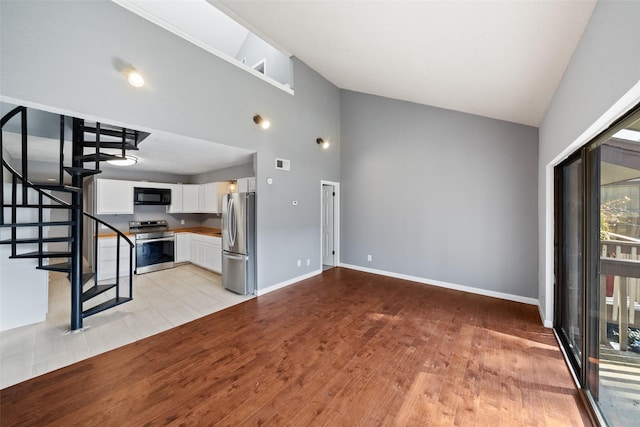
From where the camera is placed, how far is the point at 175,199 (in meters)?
5.78

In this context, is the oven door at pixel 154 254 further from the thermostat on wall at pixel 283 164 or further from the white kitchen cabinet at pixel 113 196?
the thermostat on wall at pixel 283 164

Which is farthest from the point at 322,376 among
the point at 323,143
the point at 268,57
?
the point at 268,57

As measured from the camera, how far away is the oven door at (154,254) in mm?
4969

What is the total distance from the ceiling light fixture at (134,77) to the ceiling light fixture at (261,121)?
155 cm

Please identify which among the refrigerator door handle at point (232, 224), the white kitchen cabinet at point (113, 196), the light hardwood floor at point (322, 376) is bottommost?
the light hardwood floor at point (322, 376)

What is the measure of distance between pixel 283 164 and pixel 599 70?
12.4 ft

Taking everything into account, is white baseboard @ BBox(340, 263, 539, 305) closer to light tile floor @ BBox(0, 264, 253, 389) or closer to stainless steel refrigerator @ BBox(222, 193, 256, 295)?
stainless steel refrigerator @ BBox(222, 193, 256, 295)

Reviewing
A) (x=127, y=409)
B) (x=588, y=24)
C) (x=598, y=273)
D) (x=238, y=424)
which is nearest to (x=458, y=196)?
(x=598, y=273)

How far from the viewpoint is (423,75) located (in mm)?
3100

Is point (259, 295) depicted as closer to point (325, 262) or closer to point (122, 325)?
point (122, 325)

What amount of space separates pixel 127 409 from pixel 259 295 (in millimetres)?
2243

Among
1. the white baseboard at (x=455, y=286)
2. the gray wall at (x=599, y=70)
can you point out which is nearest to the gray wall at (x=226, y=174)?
the white baseboard at (x=455, y=286)

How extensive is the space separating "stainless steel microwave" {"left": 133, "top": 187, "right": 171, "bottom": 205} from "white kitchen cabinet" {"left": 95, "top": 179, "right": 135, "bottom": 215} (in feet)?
0.38

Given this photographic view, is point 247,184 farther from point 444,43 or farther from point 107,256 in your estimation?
point 444,43
